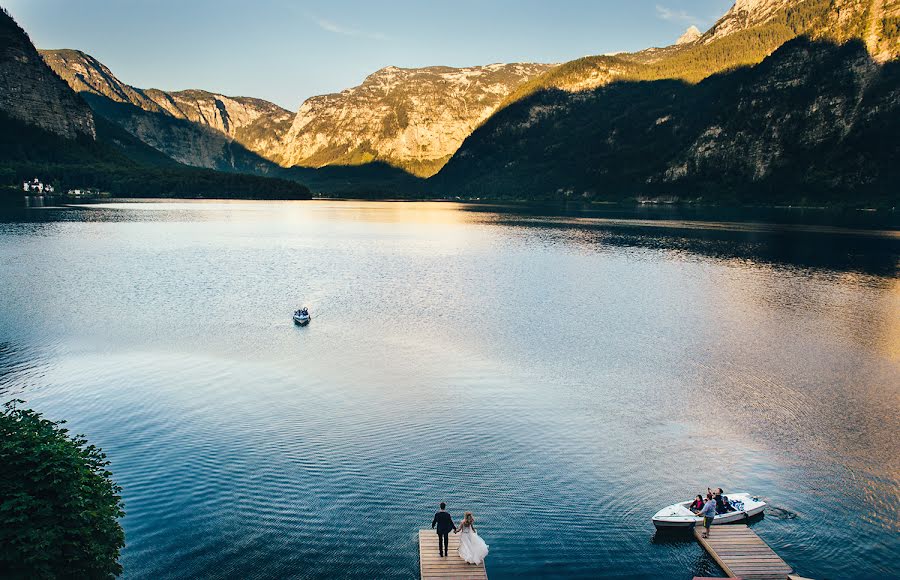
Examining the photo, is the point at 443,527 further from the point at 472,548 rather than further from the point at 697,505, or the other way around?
the point at 697,505

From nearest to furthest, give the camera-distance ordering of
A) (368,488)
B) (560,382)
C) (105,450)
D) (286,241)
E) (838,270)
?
(368,488) → (105,450) → (560,382) → (838,270) → (286,241)

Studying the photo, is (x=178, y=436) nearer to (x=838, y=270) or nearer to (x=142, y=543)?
(x=142, y=543)

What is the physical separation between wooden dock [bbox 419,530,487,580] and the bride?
376 mm

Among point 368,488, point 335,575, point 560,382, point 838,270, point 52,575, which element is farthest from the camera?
point 838,270

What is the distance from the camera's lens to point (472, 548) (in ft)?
79.4

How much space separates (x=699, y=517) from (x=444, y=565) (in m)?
13.5

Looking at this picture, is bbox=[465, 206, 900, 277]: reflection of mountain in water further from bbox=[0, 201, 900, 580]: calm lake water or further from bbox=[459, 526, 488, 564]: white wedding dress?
bbox=[459, 526, 488, 564]: white wedding dress

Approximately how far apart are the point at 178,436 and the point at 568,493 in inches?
990

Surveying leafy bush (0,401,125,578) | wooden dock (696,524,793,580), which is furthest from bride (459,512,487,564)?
leafy bush (0,401,125,578)

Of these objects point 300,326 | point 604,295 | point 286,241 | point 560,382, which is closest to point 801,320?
point 604,295

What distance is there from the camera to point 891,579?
82.7 feet

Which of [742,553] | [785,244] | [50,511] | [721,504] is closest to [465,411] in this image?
[721,504]

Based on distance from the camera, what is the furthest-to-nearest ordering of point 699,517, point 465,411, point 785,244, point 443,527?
1. point 785,244
2. point 465,411
3. point 699,517
4. point 443,527

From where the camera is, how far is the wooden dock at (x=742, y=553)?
25053 mm
